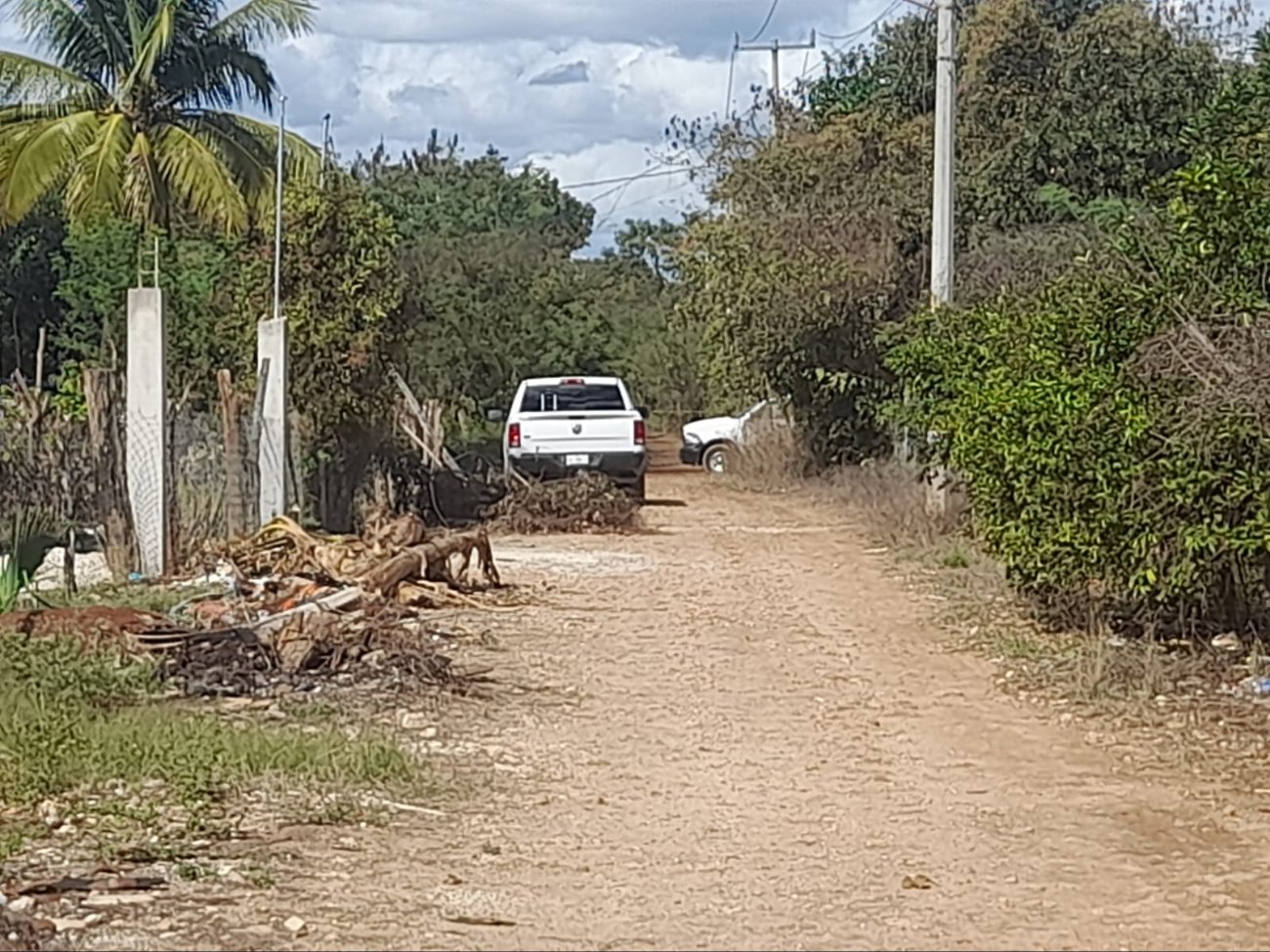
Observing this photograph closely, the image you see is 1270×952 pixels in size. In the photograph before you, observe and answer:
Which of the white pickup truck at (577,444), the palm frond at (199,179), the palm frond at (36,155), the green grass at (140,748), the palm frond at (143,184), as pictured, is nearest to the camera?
the green grass at (140,748)

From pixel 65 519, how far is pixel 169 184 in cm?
1154

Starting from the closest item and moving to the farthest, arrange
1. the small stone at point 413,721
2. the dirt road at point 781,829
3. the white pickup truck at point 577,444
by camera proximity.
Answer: the dirt road at point 781,829 → the small stone at point 413,721 → the white pickup truck at point 577,444

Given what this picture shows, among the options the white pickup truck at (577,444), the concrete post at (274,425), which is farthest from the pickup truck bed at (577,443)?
the concrete post at (274,425)

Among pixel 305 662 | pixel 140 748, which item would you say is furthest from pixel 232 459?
pixel 140 748

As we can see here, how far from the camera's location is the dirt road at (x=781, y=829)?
23.2ft

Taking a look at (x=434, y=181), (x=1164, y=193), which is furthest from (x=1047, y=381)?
(x=434, y=181)

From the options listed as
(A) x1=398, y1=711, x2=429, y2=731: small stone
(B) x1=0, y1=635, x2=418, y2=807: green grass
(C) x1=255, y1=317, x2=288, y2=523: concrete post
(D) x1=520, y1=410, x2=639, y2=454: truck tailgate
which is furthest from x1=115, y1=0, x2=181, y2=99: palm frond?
(A) x1=398, y1=711, x2=429, y2=731: small stone

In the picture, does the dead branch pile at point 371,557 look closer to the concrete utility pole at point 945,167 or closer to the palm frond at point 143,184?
the concrete utility pole at point 945,167

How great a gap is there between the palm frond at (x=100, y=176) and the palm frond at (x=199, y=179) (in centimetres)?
64

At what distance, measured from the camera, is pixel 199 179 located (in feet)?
89.1

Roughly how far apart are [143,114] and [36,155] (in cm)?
194

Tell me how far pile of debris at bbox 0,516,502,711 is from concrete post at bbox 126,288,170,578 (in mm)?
555

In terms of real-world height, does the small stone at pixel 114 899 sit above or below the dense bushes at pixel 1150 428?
below

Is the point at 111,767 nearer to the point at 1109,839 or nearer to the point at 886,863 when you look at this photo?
the point at 886,863
